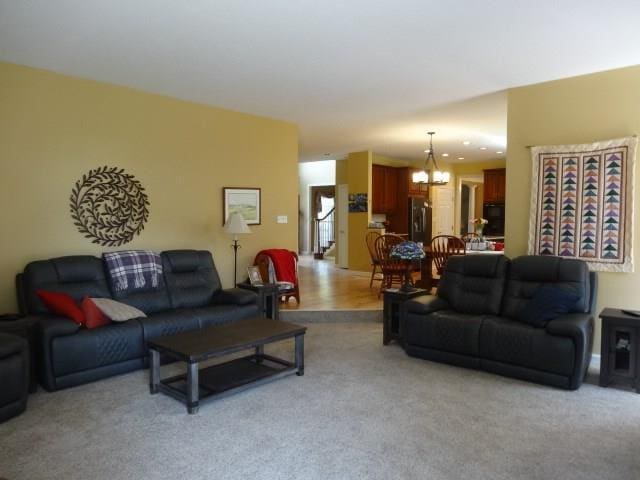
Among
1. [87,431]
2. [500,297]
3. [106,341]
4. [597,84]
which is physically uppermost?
[597,84]

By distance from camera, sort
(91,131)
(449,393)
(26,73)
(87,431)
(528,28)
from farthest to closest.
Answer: (91,131) → (26,73) → (449,393) → (528,28) → (87,431)

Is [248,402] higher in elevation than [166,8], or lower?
lower

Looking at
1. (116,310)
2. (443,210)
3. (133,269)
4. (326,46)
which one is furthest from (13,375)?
(443,210)

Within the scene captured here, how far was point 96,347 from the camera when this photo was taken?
3.62m

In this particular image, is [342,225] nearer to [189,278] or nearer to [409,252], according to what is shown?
[409,252]

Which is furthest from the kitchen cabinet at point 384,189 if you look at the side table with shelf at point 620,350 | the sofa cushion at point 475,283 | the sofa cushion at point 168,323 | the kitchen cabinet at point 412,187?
the side table with shelf at point 620,350

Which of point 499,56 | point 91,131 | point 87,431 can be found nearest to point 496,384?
point 499,56

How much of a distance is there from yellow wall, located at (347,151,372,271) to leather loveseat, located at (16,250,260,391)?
4564 mm

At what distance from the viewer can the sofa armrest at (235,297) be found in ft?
15.5

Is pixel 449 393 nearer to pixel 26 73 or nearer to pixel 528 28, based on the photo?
pixel 528 28

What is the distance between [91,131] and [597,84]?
482 centimetres

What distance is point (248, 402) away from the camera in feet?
10.8

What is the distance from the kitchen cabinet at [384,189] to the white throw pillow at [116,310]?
248 inches

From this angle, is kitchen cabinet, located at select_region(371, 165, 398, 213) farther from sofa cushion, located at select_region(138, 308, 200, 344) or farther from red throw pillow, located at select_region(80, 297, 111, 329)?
red throw pillow, located at select_region(80, 297, 111, 329)
